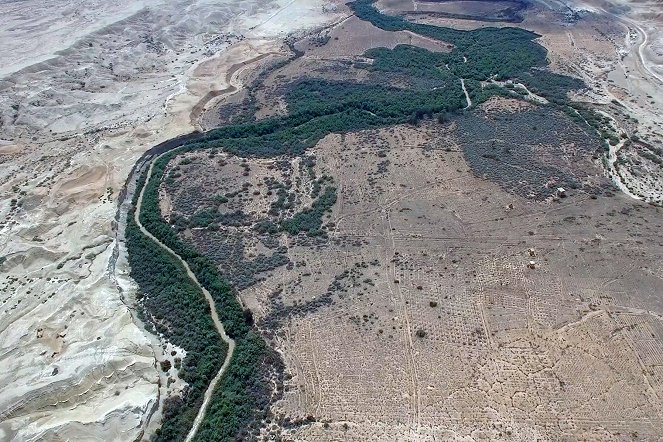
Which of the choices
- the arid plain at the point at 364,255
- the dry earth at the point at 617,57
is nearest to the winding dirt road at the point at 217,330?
the arid plain at the point at 364,255

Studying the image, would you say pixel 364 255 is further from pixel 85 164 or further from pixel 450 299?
pixel 85 164

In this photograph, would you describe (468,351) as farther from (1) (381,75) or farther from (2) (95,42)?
(2) (95,42)

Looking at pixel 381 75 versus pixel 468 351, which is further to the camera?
pixel 381 75

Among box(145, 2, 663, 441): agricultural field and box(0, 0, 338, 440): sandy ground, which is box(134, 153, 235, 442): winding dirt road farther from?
box(0, 0, 338, 440): sandy ground

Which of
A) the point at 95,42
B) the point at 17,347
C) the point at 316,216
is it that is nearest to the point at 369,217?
the point at 316,216

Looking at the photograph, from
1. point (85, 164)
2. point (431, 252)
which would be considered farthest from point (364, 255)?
point (85, 164)

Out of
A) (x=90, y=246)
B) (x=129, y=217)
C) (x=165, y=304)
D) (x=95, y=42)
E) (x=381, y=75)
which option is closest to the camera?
(x=165, y=304)

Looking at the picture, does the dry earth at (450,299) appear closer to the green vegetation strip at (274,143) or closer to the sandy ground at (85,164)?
the green vegetation strip at (274,143)
